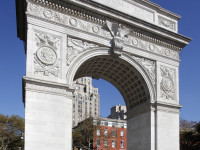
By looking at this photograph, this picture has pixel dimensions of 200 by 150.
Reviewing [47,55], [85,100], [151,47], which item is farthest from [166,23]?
[85,100]

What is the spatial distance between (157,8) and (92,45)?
27.3 feet

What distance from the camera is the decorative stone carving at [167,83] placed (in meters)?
23.7

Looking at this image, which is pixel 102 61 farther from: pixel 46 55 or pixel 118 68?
pixel 46 55

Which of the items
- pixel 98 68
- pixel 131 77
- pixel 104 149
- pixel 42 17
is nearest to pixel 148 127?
pixel 131 77

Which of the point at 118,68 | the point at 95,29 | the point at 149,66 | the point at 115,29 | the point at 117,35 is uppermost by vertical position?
the point at 115,29

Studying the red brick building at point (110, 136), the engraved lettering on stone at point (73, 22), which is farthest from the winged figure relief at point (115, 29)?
the red brick building at point (110, 136)

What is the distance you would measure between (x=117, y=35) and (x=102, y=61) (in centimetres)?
261

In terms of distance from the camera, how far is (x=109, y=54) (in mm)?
21500

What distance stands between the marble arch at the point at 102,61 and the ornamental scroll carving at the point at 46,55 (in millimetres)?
68

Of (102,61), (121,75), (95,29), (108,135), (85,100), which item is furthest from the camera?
(85,100)

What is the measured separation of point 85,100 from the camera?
11100cm

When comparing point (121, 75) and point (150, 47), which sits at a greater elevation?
point (150, 47)

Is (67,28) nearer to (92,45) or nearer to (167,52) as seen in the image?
(92,45)

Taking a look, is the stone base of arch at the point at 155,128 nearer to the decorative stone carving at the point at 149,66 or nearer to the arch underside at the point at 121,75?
the arch underside at the point at 121,75
